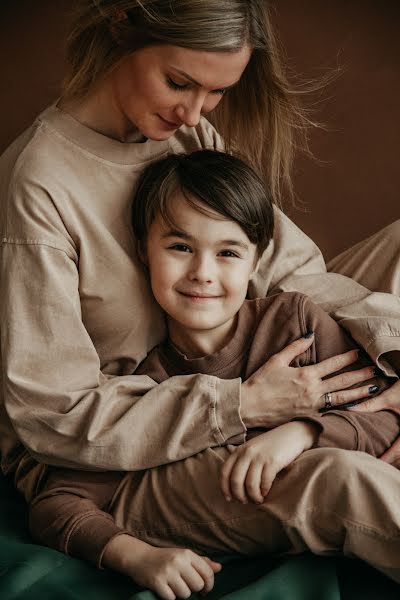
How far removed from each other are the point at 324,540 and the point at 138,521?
0.25 metres

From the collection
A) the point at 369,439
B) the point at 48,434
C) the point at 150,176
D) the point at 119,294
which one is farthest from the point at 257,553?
the point at 150,176

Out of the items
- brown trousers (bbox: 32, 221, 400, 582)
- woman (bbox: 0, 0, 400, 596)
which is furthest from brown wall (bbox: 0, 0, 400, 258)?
brown trousers (bbox: 32, 221, 400, 582)

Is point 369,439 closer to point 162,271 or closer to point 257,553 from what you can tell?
point 257,553

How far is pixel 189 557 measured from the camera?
1.09 metres

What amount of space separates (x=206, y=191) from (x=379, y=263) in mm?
432

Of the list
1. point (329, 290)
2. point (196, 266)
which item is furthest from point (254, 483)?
point (329, 290)

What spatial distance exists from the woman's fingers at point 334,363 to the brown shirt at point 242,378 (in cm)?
3

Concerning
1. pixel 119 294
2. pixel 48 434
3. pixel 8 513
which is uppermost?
pixel 119 294

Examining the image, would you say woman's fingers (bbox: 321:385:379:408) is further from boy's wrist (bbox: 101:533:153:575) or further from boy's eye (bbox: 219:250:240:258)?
boy's wrist (bbox: 101:533:153:575)

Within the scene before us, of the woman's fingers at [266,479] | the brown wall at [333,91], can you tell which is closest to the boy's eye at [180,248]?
the woman's fingers at [266,479]

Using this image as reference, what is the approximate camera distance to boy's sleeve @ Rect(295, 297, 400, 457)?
1206 mm

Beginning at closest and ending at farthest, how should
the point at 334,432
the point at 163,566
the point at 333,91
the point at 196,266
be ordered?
the point at 163,566, the point at 334,432, the point at 196,266, the point at 333,91

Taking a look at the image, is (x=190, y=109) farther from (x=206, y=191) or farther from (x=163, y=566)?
(x=163, y=566)

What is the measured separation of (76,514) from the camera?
3.82ft
